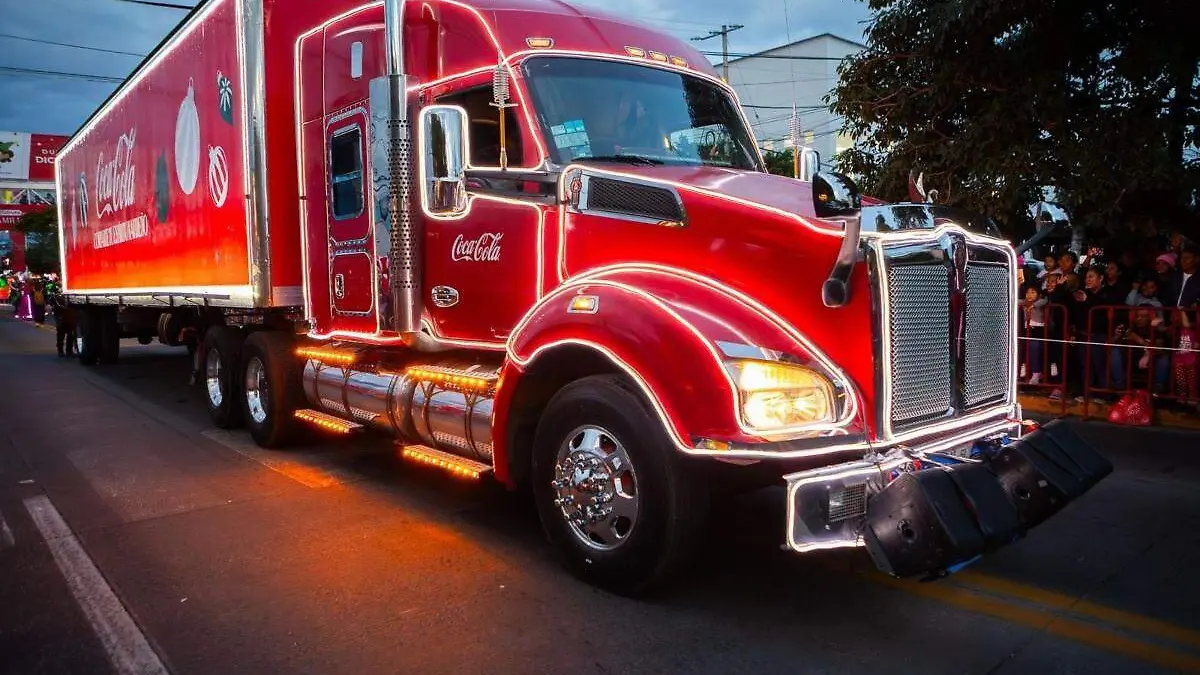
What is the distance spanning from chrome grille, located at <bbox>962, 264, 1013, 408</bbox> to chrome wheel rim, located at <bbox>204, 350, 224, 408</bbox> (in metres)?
6.81

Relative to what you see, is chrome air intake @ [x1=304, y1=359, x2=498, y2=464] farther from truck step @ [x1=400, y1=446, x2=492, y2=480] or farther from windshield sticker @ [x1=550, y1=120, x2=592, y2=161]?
windshield sticker @ [x1=550, y1=120, x2=592, y2=161]

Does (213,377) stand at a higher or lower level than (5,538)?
higher

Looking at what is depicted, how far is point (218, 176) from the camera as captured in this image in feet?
25.2

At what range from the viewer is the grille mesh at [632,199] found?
13.6 ft

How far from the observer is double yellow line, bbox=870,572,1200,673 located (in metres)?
3.55

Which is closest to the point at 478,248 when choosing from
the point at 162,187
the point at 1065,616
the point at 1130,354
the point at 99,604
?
the point at 99,604

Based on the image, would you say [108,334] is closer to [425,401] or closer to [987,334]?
[425,401]

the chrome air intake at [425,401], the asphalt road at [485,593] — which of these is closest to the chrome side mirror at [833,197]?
the asphalt road at [485,593]

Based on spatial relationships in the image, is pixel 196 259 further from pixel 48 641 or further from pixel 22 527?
pixel 48 641

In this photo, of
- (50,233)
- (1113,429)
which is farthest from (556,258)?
(50,233)

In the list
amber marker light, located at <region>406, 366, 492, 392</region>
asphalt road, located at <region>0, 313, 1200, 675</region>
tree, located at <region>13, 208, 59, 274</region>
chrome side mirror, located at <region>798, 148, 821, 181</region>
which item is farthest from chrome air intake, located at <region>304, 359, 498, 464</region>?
tree, located at <region>13, 208, 59, 274</region>

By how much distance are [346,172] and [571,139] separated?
2.22 meters

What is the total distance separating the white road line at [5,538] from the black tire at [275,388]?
217cm

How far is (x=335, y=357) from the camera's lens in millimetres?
6852
